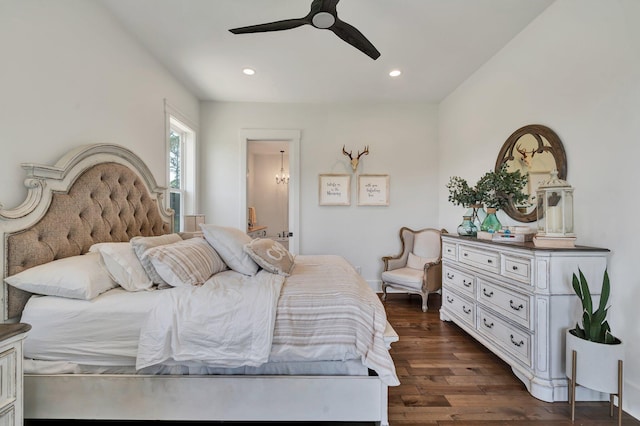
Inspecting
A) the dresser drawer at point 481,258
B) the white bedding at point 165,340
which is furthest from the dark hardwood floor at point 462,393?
the dresser drawer at point 481,258

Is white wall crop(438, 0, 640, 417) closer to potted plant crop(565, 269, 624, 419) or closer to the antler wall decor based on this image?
potted plant crop(565, 269, 624, 419)

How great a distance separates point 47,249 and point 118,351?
2.42 feet

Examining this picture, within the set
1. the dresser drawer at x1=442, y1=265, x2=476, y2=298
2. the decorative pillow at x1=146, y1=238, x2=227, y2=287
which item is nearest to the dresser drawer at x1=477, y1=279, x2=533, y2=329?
the dresser drawer at x1=442, y1=265, x2=476, y2=298

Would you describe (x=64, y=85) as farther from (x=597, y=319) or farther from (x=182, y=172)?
(x=597, y=319)

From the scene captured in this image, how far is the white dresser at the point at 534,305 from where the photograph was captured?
173cm

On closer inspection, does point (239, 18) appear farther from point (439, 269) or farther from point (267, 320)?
point (439, 269)

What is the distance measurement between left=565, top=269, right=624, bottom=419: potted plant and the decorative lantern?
245mm

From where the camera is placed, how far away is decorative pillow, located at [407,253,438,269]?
3752 millimetres

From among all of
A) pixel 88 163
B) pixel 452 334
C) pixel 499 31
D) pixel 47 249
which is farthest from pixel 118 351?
pixel 499 31

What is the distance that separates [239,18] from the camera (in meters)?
2.28

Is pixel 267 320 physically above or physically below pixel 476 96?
below

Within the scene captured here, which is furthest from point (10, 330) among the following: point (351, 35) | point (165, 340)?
point (351, 35)

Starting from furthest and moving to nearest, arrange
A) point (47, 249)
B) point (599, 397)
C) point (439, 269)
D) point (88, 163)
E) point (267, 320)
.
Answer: point (439, 269)
point (88, 163)
point (599, 397)
point (47, 249)
point (267, 320)

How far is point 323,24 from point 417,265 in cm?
302
